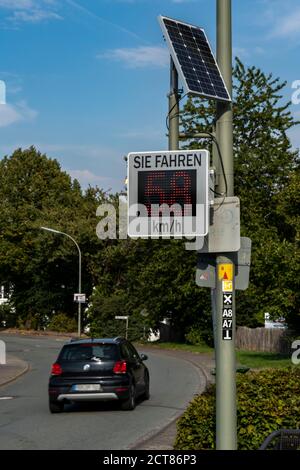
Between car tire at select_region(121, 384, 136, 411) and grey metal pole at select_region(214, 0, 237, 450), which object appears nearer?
grey metal pole at select_region(214, 0, 237, 450)

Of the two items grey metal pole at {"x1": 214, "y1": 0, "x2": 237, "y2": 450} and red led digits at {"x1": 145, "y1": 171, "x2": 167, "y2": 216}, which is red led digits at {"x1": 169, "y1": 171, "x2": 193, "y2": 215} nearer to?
red led digits at {"x1": 145, "y1": 171, "x2": 167, "y2": 216}

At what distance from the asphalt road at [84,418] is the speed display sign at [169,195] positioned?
5343 mm

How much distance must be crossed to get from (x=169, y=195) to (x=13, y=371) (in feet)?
76.7

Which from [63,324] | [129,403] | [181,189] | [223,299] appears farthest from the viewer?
[63,324]

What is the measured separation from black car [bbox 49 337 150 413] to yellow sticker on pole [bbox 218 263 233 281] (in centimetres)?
912

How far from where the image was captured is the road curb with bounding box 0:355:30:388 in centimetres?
2658

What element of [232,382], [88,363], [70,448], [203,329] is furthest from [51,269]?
[232,382]

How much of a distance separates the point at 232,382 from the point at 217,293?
92 cm

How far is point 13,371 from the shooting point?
98.2 feet

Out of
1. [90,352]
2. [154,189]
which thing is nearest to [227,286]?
[154,189]

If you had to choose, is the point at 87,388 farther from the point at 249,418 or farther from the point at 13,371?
the point at 13,371

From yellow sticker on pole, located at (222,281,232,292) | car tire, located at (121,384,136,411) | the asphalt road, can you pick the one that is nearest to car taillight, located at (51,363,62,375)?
the asphalt road

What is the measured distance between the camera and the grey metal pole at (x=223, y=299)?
26.4ft

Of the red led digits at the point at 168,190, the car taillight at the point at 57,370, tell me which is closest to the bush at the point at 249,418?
the red led digits at the point at 168,190
